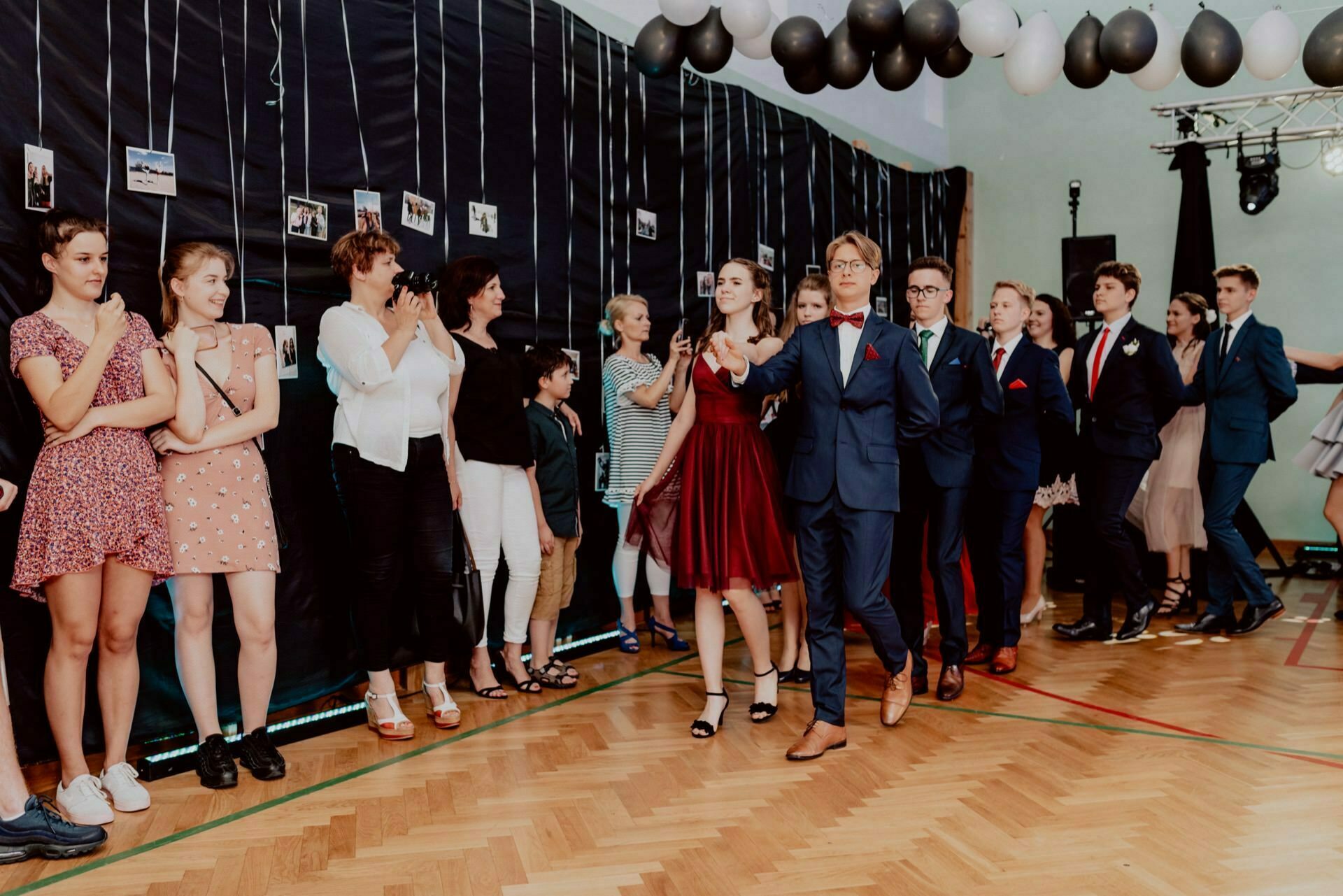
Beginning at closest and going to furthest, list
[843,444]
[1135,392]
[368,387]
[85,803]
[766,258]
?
[85,803] < [843,444] < [368,387] < [1135,392] < [766,258]

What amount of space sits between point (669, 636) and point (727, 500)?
1.60 m

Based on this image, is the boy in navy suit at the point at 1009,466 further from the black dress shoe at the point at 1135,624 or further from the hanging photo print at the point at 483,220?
the hanging photo print at the point at 483,220

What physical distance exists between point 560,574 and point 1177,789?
92.9 inches

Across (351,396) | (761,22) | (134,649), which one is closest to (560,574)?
(351,396)

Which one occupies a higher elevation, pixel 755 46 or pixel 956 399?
pixel 755 46

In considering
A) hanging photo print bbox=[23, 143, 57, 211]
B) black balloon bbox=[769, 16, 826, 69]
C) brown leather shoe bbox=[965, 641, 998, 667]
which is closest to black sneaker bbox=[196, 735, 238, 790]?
hanging photo print bbox=[23, 143, 57, 211]

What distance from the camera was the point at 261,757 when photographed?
3281 millimetres

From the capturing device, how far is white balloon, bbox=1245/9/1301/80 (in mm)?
5426

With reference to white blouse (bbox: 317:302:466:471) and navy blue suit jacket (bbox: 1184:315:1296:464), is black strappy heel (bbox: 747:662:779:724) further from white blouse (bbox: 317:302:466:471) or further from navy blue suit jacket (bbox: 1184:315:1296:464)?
navy blue suit jacket (bbox: 1184:315:1296:464)

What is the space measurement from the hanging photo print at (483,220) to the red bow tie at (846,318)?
179 centimetres

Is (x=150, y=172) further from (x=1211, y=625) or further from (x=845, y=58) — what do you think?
(x=1211, y=625)

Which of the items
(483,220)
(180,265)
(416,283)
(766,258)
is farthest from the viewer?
(766,258)

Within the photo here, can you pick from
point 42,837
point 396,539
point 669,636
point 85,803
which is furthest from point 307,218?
point 669,636

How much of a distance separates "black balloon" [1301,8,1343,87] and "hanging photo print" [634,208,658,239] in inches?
124
